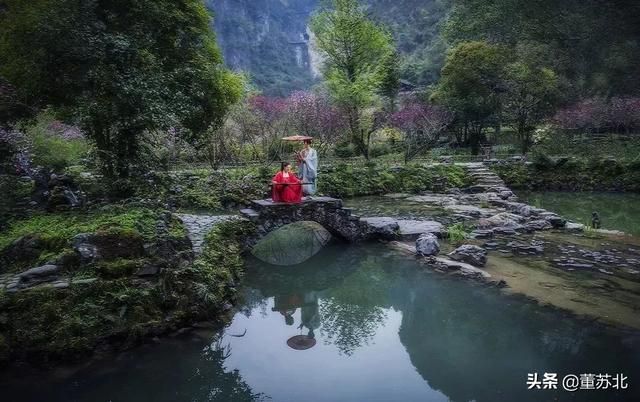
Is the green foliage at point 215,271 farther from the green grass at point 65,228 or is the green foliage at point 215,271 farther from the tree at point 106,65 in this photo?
the tree at point 106,65

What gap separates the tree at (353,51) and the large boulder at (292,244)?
10.7 m

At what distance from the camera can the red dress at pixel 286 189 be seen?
449 inches

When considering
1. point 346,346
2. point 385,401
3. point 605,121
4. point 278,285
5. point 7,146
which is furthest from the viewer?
point 605,121

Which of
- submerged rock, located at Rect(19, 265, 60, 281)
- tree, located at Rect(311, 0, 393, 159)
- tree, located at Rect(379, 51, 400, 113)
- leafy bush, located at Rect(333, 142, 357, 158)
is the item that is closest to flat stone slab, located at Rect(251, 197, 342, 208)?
submerged rock, located at Rect(19, 265, 60, 281)

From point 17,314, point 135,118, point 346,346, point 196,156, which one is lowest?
point 346,346

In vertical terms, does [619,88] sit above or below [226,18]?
below

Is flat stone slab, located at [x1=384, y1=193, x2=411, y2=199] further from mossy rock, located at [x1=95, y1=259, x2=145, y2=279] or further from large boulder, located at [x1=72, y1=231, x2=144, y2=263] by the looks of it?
mossy rock, located at [x1=95, y1=259, x2=145, y2=279]

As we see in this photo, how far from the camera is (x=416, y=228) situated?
13.5 metres

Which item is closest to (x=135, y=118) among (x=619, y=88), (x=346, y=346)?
(x=346, y=346)

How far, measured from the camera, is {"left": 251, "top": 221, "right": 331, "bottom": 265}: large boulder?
12.4 m

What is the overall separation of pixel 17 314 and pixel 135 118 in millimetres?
4970

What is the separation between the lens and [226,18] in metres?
67.3

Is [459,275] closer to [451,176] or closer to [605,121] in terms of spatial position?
[451,176]

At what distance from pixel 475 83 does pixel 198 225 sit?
2184 centimetres
